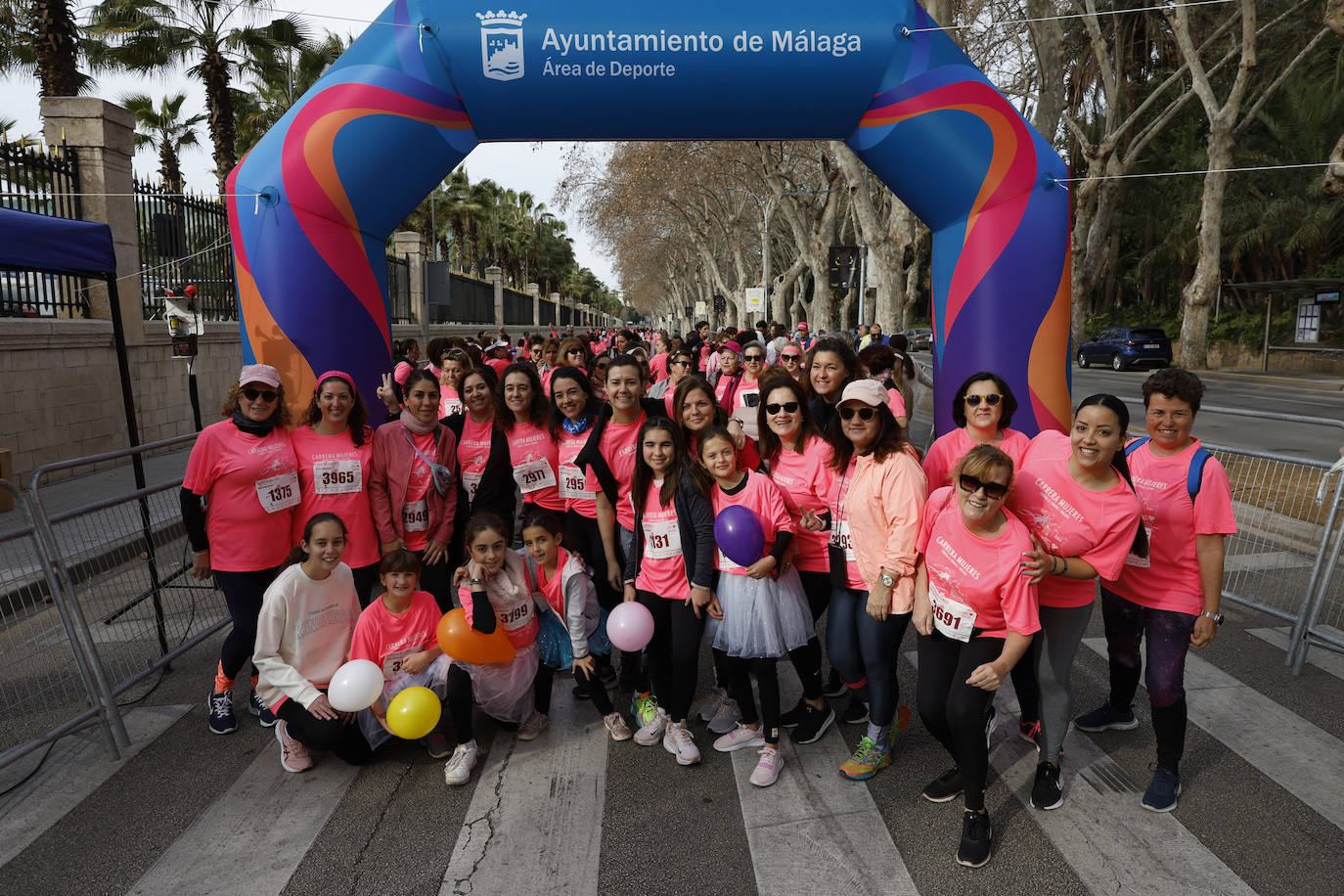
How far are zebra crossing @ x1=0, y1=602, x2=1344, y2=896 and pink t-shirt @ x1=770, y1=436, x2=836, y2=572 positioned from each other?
88cm

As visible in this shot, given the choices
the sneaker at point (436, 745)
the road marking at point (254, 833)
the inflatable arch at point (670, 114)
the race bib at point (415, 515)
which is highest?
the inflatable arch at point (670, 114)

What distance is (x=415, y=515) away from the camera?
4.67 metres

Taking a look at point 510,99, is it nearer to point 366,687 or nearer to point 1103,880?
point 366,687

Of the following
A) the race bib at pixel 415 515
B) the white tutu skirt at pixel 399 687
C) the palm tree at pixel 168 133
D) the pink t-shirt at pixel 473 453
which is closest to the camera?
the white tutu skirt at pixel 399 687

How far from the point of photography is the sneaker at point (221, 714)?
4148 mm

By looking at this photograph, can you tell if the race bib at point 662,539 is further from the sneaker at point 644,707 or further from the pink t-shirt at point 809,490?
the sneaker at point 644,707

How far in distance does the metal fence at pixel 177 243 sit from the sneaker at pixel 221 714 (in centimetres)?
894

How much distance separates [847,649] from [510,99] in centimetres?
448

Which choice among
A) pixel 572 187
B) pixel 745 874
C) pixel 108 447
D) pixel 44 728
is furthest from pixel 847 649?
pixel 572 187

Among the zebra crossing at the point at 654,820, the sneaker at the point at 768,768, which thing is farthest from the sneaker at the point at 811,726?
the sneaker at the point at 768,768

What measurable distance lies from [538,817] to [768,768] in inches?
39.0

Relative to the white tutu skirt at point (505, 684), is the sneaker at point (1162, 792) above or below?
below

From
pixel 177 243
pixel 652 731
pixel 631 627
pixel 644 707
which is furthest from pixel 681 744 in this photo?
pixel 177 243

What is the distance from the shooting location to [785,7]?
5773 mm
